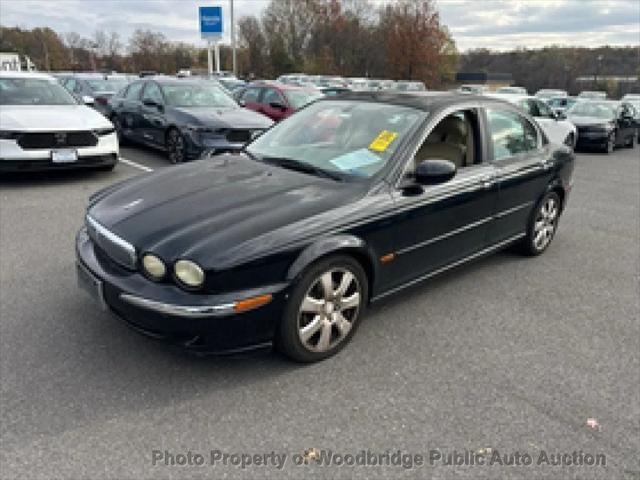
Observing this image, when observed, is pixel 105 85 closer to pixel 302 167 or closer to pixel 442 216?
pixel 302 167

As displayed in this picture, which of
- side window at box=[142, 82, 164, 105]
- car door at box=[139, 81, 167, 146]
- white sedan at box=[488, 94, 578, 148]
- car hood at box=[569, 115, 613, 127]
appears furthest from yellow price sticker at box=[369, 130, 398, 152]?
car hood at box=[569, 115, 613, 127]

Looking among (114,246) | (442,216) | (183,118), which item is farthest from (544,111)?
(114,246)

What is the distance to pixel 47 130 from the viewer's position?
647 cm

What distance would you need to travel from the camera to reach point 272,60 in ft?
192

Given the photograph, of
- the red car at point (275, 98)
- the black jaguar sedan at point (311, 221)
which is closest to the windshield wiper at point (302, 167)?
the black jaguar sedan at point (311, 221)

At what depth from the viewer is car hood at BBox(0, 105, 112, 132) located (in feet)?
21.1

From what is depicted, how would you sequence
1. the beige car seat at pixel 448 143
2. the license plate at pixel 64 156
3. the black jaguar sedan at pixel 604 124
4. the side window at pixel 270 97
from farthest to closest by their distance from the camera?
the black jaguar sedan at pixel 604 124 → the side window at pixel 270 97 → the license plate at pixel 64 156 → the beige car seat at pixel 448 143

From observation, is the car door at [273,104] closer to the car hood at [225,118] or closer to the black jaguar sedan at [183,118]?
the black jaguar sedan at [183,118]

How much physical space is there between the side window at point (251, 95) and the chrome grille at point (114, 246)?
9.20m

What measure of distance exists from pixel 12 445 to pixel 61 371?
0.58 m

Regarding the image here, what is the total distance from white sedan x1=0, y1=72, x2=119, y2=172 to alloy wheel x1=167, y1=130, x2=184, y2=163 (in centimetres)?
108

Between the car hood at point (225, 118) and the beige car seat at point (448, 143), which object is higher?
the car hood at point (225, 118)

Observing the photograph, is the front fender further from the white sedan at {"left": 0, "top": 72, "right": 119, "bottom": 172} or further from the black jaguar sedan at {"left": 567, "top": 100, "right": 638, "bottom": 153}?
the black jaguar sedan at {"left": 567, "top": 100, "right": 638, "bottom": 153}

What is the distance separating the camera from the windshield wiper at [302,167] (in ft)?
10.7
